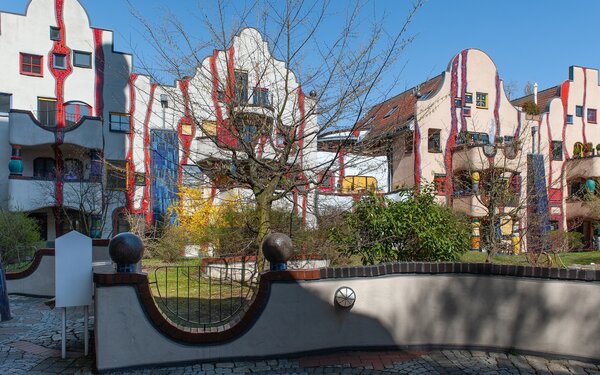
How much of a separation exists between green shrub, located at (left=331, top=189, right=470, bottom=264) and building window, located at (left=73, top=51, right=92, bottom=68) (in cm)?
1869

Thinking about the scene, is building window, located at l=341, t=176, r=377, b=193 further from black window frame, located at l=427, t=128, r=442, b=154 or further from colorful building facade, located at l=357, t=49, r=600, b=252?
black window frame, located at l=427, t=128, r=442, b=154

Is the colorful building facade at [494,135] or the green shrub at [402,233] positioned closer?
the green shrub at [402,233]

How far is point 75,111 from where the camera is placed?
21344mm

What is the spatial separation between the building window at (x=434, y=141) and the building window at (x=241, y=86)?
58.6ft

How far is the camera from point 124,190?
20.8 m

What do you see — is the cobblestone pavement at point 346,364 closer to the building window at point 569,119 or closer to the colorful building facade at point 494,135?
the colorful building facade at point 494,135

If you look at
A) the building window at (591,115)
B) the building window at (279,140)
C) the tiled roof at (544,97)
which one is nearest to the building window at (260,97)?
the building window at (279,140)

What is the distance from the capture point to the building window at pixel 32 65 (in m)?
20.5

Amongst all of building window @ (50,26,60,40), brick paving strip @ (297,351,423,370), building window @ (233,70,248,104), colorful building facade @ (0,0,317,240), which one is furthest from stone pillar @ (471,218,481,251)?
building window @ (50,26,60,40)

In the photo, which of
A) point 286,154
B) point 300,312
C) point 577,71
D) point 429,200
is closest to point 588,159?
point 577,71

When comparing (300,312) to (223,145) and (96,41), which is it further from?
(96,41)

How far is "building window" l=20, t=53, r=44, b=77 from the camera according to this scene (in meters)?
20.5

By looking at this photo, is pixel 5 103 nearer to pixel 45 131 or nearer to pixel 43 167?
pixel 45 131

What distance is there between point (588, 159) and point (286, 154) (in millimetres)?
25350
